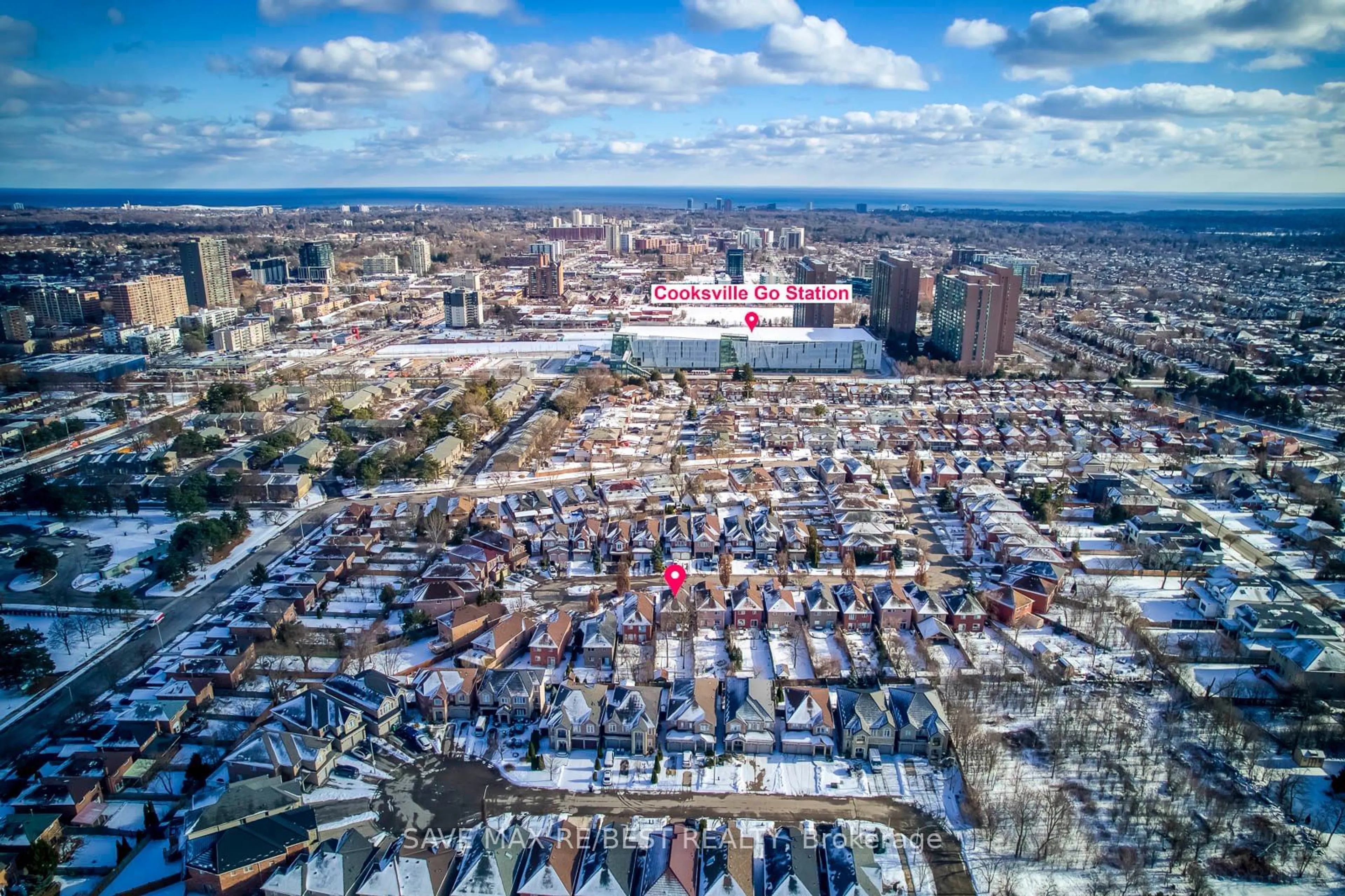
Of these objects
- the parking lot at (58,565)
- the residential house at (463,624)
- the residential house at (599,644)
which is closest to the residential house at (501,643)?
the residential house at (463,624)

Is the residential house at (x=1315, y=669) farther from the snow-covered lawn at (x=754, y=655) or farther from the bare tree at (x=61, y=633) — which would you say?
the bare tree at (x=61, y=633)

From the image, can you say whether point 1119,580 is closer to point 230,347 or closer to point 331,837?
point 331,837

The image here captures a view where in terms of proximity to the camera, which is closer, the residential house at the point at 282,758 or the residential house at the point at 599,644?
the residential house at the point at 282,758

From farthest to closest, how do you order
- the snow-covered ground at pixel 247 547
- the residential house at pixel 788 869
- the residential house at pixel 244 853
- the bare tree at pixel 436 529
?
the bare tree at pixel 436 529
the snow-covered ground at pixel 247 547
the residential house at pixel 244 853
the residential house at pixel 788 869

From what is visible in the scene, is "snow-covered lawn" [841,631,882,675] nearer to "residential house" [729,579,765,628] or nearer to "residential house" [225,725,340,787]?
"residential house" [729,579,765,628]

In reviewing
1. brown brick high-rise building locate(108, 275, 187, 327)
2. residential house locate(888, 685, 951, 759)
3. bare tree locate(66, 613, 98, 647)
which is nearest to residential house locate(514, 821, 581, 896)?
residential house locate(888, 685, 951, 759)

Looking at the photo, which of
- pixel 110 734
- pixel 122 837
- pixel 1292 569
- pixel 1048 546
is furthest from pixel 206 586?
pixel 1292 569
